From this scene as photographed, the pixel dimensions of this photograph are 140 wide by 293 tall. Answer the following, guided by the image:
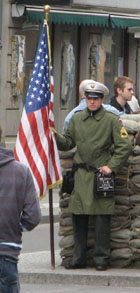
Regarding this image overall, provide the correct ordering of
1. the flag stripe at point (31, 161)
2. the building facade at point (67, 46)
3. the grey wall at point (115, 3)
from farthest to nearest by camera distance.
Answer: the grey wall at point (115, 3)
the building facade at point (67, 46)
the flag stripe at point (31, 161)

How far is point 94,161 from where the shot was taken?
1009 centimetres

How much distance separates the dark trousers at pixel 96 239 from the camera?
33.3ft

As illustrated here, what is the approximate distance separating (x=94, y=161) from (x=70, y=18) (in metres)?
12.0

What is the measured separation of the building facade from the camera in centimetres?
2114

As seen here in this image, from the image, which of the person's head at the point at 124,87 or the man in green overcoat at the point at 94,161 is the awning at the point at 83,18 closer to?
the person's head at the point at 124,87

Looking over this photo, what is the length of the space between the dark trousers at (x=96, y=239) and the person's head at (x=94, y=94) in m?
1.08

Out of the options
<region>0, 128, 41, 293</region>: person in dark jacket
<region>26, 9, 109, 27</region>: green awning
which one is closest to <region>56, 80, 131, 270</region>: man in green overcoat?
<region>0, 128, 41, 293</region>: person in dark jacket

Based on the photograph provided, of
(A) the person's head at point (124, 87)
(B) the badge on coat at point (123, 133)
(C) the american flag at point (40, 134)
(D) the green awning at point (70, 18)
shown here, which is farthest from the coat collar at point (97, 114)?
(D) the green awning at point (70, 18)

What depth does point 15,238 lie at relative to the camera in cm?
652

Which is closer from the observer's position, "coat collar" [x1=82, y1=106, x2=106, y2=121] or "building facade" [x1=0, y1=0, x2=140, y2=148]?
"coat collar" [x1=82, y1=106, x2=106, y2=121]

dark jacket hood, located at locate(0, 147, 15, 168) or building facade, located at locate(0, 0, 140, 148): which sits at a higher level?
dark jacket hood, located at locate(0, 147, 15, 168)

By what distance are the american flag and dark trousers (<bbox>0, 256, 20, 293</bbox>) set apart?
3644 millimetres

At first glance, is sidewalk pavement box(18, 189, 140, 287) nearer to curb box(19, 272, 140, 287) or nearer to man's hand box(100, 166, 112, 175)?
curb box(19, 272, 140, 287)

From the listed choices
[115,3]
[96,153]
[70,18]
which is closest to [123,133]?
[96,153]
